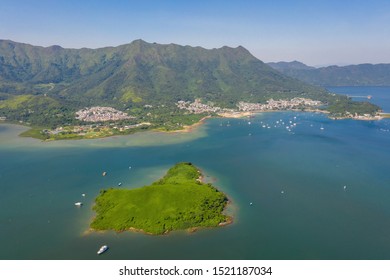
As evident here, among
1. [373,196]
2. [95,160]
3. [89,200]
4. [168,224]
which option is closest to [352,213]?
[373,196]

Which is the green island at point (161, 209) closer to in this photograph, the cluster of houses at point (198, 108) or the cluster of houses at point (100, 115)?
the cluster of houses at point (100, 115)

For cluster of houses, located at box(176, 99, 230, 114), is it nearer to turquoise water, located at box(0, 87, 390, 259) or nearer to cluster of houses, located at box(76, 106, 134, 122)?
cluster of houses, located at box(76, 106, 134, 122)

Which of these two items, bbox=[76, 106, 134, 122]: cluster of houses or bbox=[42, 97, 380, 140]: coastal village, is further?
bbox=[76, 106, 134, 122]: cluster of houses

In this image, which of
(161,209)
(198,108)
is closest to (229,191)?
(161,209)

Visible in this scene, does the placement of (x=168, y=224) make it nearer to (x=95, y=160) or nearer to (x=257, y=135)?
(x=95, y=160)

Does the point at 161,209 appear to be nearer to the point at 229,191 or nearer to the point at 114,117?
the point at 229,191

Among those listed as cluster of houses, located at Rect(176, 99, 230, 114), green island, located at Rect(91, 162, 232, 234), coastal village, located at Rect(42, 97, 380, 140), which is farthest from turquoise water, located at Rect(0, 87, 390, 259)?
cluster of houses, located at Rect(176, 99, 230, 114)
